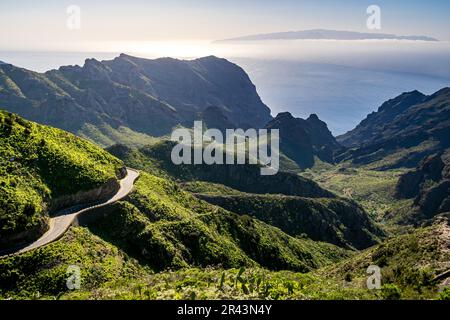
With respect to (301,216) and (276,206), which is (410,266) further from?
(276,206)

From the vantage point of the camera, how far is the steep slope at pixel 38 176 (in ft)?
168

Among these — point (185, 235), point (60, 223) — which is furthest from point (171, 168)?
point (60, 223)

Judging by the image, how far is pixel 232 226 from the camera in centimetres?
8631

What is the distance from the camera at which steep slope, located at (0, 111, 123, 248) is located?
51281mm

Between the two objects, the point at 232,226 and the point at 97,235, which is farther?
the point at 232,226

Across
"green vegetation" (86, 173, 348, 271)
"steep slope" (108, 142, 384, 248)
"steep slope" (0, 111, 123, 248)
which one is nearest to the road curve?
Result: "steep slope" (0, 111, 123, 248)

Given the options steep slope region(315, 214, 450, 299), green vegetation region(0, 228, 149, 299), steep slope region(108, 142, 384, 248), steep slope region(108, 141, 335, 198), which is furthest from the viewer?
steep slope region(108, 141, 335, 198)

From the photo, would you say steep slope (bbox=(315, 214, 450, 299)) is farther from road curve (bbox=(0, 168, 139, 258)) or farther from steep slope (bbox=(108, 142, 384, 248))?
steep slope (bbox=(108, 142, 384, 248))

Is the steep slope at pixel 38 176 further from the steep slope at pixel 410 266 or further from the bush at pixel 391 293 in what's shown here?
the bush at pixel 391 293
